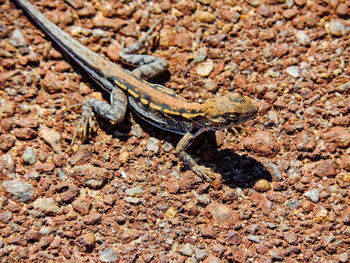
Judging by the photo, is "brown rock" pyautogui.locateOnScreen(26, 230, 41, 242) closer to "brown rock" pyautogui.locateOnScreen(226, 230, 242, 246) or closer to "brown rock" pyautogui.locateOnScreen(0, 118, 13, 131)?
"brown rock" pyautogui.locateOnScreen(0, 118, 13, 131)

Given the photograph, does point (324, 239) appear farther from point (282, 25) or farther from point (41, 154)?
point (41, 154)

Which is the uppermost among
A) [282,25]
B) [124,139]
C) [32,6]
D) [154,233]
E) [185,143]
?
[282,25]

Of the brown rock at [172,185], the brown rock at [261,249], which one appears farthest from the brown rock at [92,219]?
the brown rock at [261,249]

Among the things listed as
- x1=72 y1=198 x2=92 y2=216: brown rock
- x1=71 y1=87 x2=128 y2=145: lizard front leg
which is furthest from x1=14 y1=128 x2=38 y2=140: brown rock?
x1=72 y1=198 x2=92 y2=216: brown rock

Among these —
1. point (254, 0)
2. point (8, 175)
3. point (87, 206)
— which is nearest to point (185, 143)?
point (87, 206)

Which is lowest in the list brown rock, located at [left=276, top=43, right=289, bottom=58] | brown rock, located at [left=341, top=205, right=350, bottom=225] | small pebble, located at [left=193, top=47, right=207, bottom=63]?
brown rock, located at [left=341, top=205, right=350, bottom=225]
